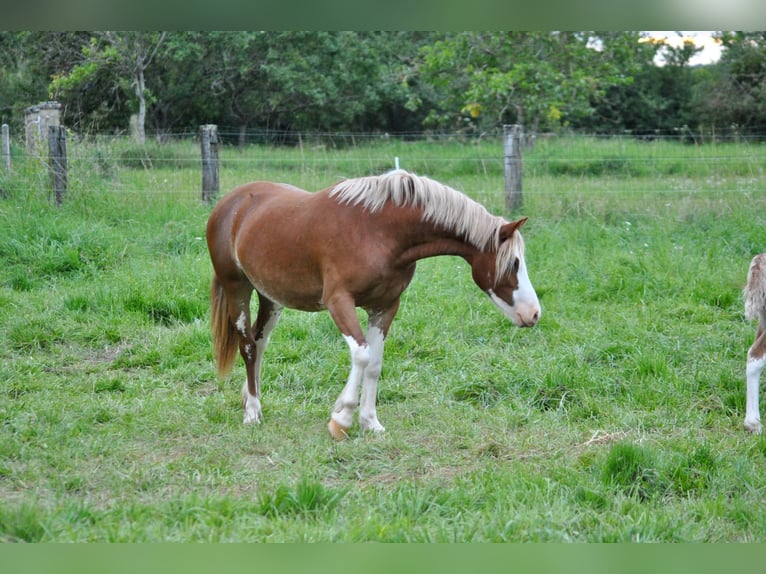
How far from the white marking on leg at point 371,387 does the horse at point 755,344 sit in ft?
7.72

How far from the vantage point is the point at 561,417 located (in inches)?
197

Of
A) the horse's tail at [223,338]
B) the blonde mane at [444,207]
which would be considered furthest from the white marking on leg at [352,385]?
the horse's tail at [223,338]

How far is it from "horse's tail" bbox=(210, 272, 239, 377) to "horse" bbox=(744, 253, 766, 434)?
3.42m

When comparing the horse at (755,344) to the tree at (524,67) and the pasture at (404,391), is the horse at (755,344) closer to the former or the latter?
the pasture at (404,391)

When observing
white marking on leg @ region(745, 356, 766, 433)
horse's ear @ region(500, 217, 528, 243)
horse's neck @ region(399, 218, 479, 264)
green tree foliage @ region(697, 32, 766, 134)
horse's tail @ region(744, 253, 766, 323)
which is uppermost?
green tree foliage @ region(697, 32, 766, 134)

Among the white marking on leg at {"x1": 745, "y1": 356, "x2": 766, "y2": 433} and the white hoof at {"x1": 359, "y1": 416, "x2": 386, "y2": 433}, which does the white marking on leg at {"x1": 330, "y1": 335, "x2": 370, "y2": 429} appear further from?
the white marking on leg at {"x1": 745, "y1": 356, "x2": 766, "y2": 433}

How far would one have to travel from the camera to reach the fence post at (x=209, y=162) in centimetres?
1014

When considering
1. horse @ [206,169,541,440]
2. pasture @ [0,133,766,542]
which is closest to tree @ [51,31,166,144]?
pasture @ [0,133,766,542]

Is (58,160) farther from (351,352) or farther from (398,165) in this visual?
(351,352)

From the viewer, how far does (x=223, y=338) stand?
5340mm

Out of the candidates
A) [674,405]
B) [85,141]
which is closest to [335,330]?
[674,405]

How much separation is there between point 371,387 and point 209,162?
6246 millimetres

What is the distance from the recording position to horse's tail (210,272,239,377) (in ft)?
17.5

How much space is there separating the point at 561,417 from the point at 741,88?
71.3ft
